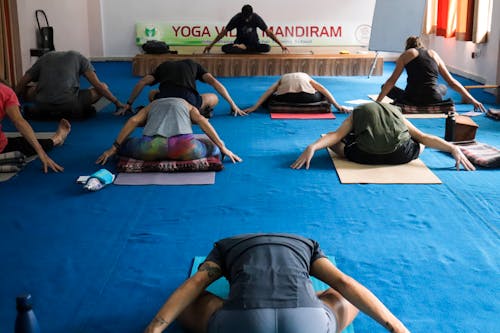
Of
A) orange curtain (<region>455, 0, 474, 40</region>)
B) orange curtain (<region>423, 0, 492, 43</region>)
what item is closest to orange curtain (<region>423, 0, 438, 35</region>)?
orange curtain (<region>423, 0, 492, 43</region>)

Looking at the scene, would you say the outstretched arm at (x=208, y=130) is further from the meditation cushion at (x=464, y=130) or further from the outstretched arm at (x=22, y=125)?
the meditation cushion at (x=464, y=130)

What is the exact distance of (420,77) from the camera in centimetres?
668

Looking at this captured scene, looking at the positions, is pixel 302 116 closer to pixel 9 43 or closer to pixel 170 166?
pixel 170 166

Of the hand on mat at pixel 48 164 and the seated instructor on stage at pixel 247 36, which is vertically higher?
the seated instructor on stage at pixel 247 36

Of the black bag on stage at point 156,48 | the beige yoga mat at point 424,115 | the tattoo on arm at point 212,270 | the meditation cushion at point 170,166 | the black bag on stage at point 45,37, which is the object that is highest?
the black bag on stage at point 45,37

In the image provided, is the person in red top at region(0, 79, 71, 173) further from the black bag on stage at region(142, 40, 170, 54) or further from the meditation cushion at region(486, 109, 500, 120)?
the black bag on stage at region(142, 40, 170, 54)

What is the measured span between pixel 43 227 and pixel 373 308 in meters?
2.15

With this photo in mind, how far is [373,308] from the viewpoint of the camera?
2229mm

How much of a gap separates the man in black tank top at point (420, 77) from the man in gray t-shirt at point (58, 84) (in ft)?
9.95

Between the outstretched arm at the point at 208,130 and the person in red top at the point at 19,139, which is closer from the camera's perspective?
the person in red top at the point at 19,139

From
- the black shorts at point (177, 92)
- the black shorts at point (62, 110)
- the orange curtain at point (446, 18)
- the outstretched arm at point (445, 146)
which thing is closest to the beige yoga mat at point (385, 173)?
the outstretched arm at point (445, 146)

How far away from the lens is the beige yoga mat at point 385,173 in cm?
442

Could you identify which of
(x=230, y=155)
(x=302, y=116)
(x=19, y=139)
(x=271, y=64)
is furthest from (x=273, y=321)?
(x=271, y=64)

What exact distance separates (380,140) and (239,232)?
1.63 metres
